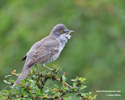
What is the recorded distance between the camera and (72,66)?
894 centimetres

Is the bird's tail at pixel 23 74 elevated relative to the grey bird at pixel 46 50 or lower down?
lower down

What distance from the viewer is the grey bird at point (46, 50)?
561 cm

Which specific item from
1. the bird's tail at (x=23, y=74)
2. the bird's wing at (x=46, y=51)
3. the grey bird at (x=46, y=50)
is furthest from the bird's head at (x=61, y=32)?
the bird's tail at (x=23, y=74)

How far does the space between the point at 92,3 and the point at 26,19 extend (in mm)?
2115

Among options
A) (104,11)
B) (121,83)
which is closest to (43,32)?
(104,11)

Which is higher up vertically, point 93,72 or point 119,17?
point 119,17

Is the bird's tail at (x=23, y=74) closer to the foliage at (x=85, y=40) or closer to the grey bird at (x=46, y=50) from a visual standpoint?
the grey bird at (x=46, y=50)

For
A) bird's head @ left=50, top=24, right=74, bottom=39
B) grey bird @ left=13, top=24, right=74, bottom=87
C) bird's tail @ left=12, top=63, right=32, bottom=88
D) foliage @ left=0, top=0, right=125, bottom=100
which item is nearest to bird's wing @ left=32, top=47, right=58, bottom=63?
grey bird @ left=13, top=24, right=74, bottom=87

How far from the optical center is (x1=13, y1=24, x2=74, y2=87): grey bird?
5.61m

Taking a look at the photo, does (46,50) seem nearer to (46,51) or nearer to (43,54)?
(46,51)

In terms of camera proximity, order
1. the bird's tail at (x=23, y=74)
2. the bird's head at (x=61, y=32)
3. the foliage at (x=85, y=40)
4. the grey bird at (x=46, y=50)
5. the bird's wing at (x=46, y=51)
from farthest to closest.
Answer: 1. the foliage at (x=85, y=40)
2. the bird's head at (x=61, y=32)
3. the bird's wing at (x=46, y=51)
4. the grey bird at (x=46, y=50)
5. the bird's tail at (x=23, y=74)

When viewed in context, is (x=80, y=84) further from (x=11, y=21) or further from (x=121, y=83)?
(x=11, y=21)

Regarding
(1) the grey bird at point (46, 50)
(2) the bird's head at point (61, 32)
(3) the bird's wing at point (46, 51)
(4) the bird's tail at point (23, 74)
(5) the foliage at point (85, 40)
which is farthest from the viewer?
(5) the foliage at point (85, 40)

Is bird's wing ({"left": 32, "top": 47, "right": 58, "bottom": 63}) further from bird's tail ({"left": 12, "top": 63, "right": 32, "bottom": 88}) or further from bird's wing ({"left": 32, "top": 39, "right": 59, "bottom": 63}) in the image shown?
bird's tail ({"left": 12, "top": 63, "right": 32, "bottom": 88})
